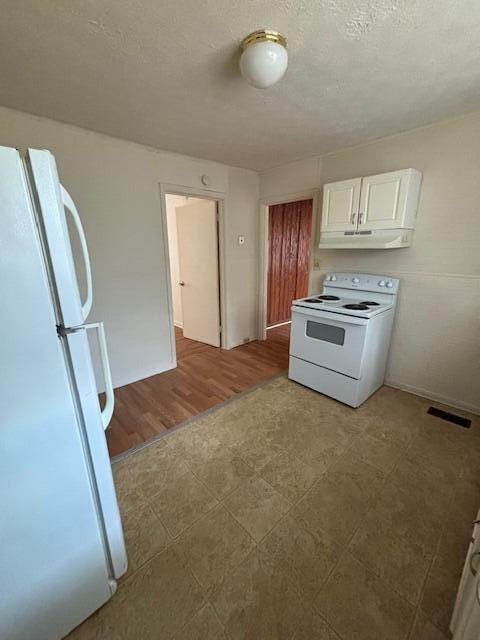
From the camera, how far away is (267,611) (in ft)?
3.53

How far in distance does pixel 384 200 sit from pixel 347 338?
124 centimetres

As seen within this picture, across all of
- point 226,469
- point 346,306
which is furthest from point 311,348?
point 226,469

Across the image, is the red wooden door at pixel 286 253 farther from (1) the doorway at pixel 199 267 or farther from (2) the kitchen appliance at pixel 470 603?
(2) the kitchen appliance at pixel 470 603

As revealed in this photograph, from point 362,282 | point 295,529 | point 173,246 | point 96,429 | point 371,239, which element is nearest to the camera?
point 96,429

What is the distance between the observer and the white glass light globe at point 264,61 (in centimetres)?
122

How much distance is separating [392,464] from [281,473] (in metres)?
0.77

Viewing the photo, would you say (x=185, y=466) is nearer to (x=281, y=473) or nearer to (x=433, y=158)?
(x=281, y=473)

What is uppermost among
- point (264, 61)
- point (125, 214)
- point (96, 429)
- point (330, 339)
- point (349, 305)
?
point (264, 61)

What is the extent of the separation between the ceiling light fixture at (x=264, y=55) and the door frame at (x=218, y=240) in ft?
5.42

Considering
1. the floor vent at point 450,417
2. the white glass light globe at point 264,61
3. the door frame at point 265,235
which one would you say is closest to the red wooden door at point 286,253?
the door frame at point 265,235


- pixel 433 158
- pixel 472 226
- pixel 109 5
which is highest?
pixel 109 5

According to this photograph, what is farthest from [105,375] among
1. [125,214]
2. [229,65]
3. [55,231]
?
[125,214]

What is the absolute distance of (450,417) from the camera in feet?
7.44

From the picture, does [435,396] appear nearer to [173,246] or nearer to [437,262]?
[437,262]
